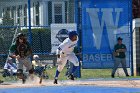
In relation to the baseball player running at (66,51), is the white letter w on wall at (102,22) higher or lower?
higher

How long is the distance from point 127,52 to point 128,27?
107 centimetres

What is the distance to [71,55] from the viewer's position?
1588 centimetres

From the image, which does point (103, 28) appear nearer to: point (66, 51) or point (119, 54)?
point (119, 54)

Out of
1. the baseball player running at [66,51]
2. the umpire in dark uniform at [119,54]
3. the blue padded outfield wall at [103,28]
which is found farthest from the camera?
the blue padded outfield wall at [103,28]

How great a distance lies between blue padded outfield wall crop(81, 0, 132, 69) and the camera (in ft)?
67.1

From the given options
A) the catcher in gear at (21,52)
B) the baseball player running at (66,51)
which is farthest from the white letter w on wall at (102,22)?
the catcher in gear at (21,52)

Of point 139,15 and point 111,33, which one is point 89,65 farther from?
point 139,15

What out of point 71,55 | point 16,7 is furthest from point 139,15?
point 71,55

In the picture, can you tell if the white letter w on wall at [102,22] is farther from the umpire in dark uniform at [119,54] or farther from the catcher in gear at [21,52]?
the catcher in gear at [21,52]

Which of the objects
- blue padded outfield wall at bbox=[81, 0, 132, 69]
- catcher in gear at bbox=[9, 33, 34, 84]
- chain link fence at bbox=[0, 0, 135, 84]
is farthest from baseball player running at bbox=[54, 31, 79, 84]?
blue padded outfield wall at bbox=[81, 0, 132, 69]

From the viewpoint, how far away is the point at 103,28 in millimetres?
20516

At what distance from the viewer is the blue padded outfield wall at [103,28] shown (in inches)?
805

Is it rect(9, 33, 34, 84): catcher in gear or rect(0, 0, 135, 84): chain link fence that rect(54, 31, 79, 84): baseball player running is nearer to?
rect(9, 33, 34, 84): catcher in gear

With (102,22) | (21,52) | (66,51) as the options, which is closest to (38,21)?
(102,22)
